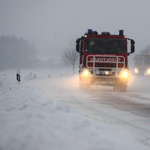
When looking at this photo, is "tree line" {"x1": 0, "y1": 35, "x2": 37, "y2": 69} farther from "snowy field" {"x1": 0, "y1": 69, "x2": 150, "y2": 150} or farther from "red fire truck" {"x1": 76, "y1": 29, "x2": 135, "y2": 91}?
"snowy field" {"x1": 0, "y1": 69, "x2": 150, "y2": 150}

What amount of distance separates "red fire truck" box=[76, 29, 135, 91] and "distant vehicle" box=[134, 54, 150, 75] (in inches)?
661

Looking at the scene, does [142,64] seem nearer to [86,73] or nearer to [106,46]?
[106,46]

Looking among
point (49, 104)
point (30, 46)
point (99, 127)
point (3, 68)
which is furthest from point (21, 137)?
point (30, 46)

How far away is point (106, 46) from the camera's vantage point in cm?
1052

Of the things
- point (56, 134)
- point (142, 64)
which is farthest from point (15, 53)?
point (56, 134)

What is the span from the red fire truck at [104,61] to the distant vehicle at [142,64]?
55.1 ft

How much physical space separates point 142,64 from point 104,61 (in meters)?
18.0

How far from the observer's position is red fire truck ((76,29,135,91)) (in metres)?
10.4

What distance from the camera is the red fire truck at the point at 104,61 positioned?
1036 cm

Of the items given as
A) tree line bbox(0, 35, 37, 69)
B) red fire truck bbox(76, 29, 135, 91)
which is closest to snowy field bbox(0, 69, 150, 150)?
red fire truck bbox(76, 29, 135, 91)

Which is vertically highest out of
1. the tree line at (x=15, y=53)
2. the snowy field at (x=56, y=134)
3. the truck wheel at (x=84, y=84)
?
the tree line at (x=15, y=53)

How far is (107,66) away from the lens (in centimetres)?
1041

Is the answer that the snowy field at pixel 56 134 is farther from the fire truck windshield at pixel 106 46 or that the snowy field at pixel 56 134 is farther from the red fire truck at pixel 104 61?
the fire truck windshield at pixel 106 46

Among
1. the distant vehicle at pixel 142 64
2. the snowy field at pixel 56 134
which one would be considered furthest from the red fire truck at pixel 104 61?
the distant vehicle at pixel 142 64
